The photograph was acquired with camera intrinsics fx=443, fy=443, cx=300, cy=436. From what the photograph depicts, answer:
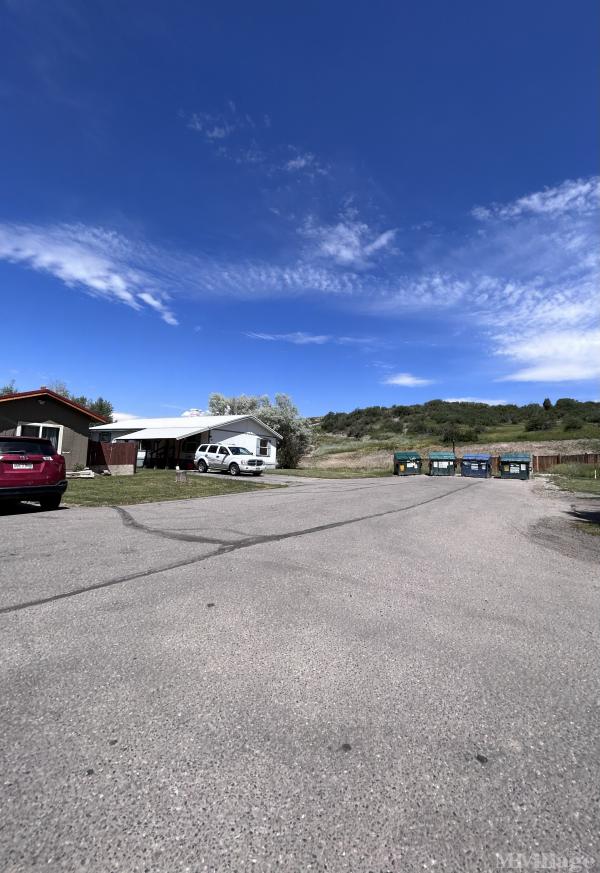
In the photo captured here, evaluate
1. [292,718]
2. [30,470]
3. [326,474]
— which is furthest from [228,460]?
[292,718]

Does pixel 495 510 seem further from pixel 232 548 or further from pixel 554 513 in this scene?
pixel 232 548

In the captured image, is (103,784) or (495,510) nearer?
(103,784)

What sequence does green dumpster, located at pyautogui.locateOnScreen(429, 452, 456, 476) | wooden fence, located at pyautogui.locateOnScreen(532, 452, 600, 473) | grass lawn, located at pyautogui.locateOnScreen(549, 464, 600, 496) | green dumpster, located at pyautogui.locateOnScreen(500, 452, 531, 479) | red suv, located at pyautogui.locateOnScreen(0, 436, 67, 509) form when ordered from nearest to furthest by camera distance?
red suv, located at pyautogui.locateOnScreen(0, 436, 67, 509), grass lawn, located at pyautogui.locateOnScreen(549, 464, 600, 496), green dumpster, located at pyautogui.locateOnScreen(500, 452, 531, 479), green dumpster, located at pyautogui.locateOnScreen(429, 452, 456, 476), wooden fence, located at pyautogui.locateOnScreen(532, 452, 600, 473)

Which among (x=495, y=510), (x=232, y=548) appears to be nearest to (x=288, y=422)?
(x=495, y=510)

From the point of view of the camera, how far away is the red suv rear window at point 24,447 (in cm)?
977

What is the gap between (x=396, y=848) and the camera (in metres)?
1.77

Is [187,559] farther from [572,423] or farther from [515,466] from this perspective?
[572,423]

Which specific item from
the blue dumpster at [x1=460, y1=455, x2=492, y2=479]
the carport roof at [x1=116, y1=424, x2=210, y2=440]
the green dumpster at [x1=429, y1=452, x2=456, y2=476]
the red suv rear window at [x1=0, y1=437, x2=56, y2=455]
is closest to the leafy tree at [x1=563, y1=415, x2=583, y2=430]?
the blue dumpster at [x1=460, y1=455, x2=492, y2=479]

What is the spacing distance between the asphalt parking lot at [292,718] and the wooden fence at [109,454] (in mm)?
19529

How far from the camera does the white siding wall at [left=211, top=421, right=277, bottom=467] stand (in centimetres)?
3341

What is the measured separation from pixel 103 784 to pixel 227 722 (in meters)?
0.69

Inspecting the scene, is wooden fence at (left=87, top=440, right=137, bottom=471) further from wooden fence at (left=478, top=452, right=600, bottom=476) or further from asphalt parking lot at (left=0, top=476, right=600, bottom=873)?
wooden fence at (left=478, top=452, right=600, bottom=476)

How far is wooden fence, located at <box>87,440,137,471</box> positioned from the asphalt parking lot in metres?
19.5

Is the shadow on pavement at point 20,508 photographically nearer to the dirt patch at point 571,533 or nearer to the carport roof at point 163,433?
the dirt patch at point 571,533
